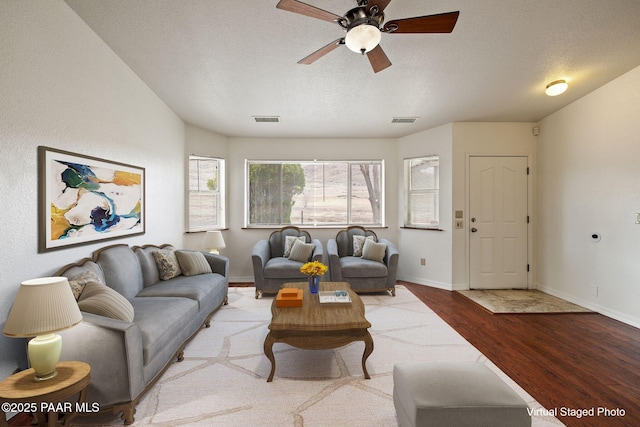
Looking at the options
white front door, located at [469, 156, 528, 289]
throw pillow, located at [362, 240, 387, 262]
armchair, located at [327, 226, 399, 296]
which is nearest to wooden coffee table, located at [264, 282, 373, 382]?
armchair, located at [327, 226, 399, 296]

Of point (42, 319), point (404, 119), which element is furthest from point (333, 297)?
point (404, 119)

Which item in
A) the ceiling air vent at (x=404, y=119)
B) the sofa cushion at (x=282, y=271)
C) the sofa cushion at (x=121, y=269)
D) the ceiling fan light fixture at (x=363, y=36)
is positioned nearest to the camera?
the ceiling fan light fixture at (x=363, y=36)

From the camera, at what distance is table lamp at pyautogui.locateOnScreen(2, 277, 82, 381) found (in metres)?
1.45

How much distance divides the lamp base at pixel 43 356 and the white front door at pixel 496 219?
4970 millimetres

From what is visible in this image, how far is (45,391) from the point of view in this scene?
1.41m

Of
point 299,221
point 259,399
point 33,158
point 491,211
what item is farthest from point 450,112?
point 33,158

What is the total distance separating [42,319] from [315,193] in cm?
440

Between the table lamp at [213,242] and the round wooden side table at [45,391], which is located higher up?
the table lamp at [213,242]

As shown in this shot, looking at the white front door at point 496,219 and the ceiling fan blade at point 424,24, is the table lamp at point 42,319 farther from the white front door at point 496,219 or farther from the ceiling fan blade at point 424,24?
the white front door at point 496,219

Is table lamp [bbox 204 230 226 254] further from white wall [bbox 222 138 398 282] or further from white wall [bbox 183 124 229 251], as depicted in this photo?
white wall [bbox 222 138 398 282]

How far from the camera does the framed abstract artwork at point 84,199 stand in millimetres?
2115

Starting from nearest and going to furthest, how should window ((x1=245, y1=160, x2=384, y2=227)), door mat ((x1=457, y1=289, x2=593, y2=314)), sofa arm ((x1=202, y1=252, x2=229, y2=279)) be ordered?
door mat ((x1=457, y1=289, x2=593, y2=314)), sofa arm ((x1=202, y1=252, x2=229, y2=279)), window ((x1=245, y1=160, x2=384, y2=227))

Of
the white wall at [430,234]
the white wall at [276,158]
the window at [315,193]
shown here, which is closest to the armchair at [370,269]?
the white wall at [430,234]

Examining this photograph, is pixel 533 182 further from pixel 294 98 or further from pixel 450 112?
pixel 294 98
